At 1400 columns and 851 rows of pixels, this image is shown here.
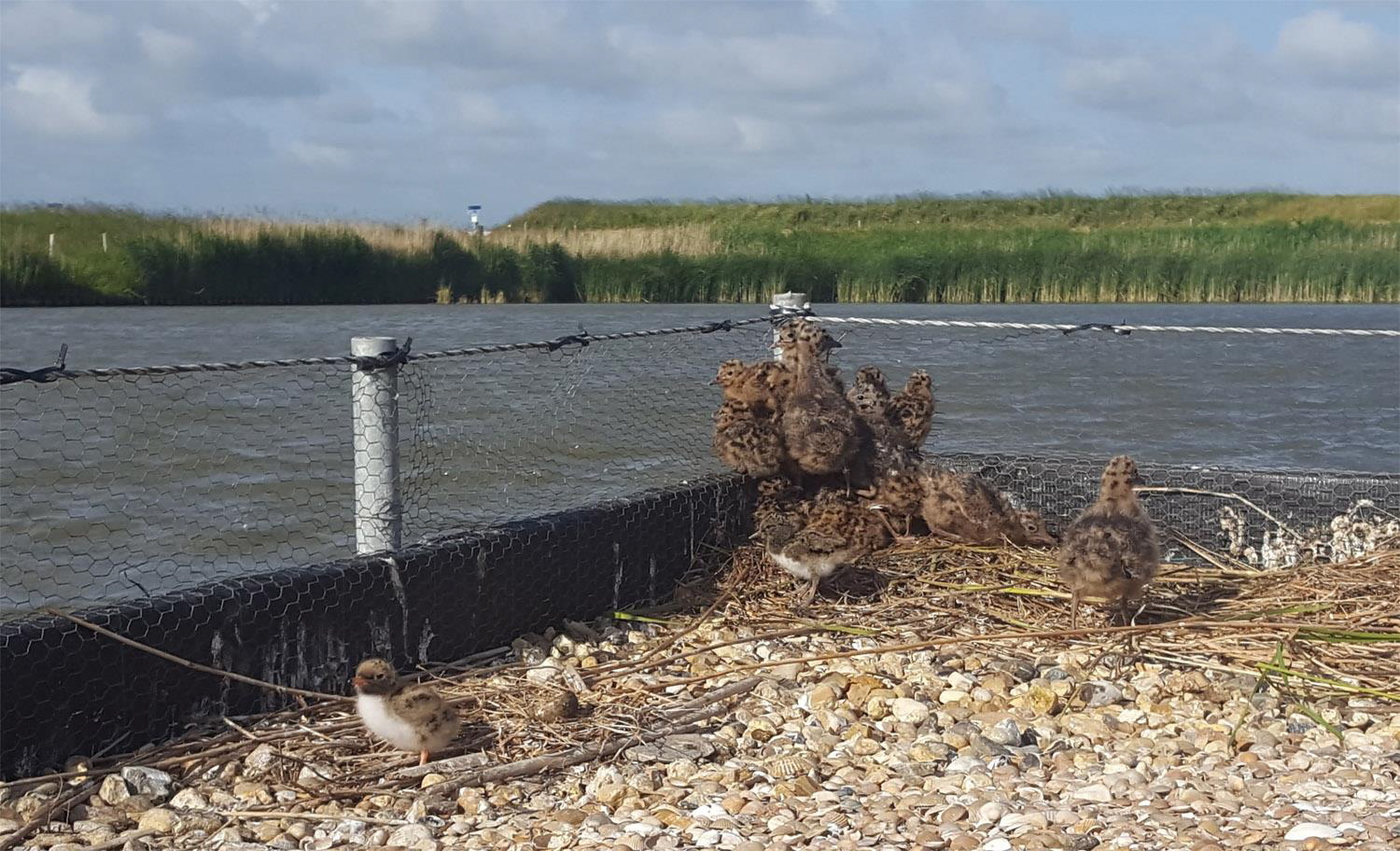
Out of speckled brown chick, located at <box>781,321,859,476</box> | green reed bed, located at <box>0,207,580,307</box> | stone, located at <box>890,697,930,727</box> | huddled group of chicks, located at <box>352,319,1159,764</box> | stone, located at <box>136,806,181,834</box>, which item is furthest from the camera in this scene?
green reed bed, located at <box>0,207,580,307</box>

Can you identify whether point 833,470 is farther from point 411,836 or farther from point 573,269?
point 573,269

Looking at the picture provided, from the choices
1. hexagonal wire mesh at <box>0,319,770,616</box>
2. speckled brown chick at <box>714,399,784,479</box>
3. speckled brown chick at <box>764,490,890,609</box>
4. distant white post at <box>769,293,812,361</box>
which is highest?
distant white post at <box>769,293,812,361</box>

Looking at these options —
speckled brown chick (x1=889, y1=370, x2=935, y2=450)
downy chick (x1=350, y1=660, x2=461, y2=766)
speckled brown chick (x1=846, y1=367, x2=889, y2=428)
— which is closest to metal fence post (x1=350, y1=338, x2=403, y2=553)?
downy chick (x1=350, y1=660, x2=461, y2=766)

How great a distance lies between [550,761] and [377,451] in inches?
50.6

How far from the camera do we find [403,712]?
12.8 ft

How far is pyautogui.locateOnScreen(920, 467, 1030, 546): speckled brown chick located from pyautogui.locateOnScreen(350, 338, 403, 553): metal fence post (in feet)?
7.58

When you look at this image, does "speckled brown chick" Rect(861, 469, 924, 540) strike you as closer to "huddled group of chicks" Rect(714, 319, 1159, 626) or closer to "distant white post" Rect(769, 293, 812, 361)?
"huddled group of chicks" Rect(714, 319, 1159, 626)

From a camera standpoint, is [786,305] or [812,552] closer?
[812,552]

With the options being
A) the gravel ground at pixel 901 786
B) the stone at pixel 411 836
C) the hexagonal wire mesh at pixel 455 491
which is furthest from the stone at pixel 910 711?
the stone at pixel 411 836

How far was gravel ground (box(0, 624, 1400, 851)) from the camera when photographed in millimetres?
3375

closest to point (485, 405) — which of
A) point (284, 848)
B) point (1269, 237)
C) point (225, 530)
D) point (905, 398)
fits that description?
point (225, 530)

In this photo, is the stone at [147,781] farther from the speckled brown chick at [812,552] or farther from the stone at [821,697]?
the speckled brown chick at [812,552]

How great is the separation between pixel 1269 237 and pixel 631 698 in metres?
42.2

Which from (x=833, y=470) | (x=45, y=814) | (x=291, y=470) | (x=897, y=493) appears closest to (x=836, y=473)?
(x=833, y=470)
